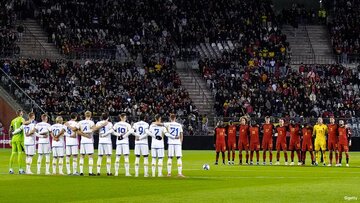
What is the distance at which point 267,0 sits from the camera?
274 feet

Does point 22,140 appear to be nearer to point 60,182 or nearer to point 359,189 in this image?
point 60,182

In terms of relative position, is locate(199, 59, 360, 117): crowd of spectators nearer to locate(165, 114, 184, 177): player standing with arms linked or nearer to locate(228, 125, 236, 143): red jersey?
locate(228, 125, 236, 143): red jersey

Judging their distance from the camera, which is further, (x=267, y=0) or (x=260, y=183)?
(x=267, y=0)

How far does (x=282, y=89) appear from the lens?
72.6m

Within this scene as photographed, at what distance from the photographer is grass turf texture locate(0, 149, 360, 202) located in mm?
27141

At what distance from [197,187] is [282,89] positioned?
42.2m

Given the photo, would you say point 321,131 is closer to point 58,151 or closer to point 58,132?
point 58,132

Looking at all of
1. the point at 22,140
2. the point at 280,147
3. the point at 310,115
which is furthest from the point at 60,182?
the point at 310,115

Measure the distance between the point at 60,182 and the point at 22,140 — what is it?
653cm

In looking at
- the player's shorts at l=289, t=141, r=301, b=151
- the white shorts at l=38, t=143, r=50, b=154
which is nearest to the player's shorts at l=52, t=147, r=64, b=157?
the white shorts at l=38, t=143, r=50, b=154

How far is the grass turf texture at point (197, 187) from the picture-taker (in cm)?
2714

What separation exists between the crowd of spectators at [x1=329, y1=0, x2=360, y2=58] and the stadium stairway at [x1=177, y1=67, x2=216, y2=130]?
42.2ft

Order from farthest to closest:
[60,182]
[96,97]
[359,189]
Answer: [96,97] < [60,182] < [359,189]

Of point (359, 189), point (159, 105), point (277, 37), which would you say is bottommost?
point (359, 189)
